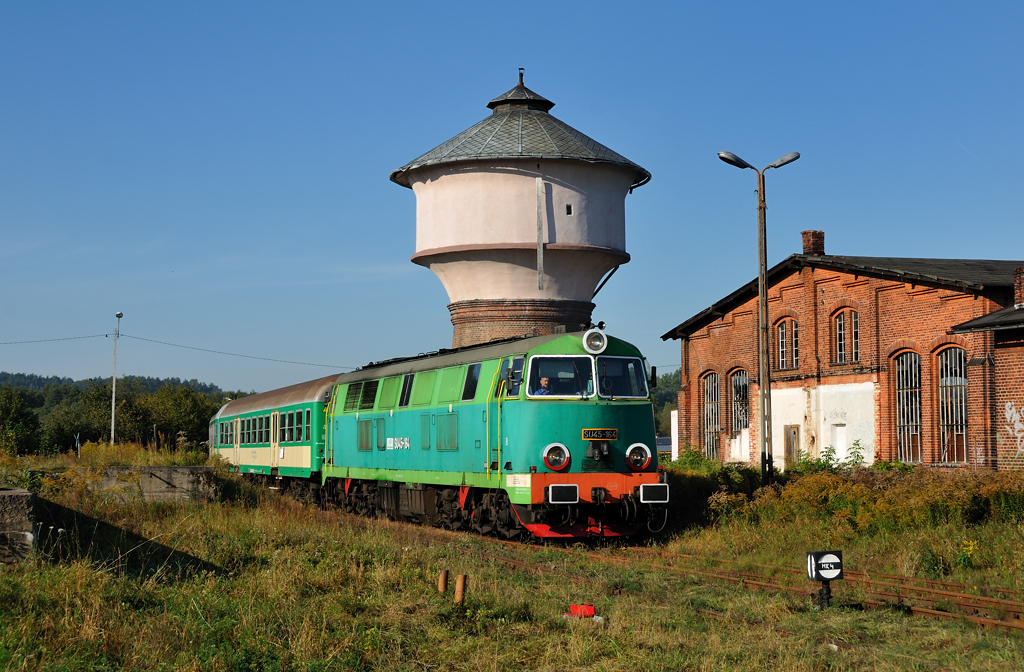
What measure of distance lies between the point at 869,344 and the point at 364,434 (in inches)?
624

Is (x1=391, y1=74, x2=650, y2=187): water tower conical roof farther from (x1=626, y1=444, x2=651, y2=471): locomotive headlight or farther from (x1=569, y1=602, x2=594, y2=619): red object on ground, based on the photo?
(x1=569, y1=602, x2=594, y2=619): red object on ground

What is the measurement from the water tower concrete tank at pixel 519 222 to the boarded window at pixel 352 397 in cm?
643

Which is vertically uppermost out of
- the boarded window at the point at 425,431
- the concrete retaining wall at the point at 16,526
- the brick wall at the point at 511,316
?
the brick wall at the point at 511,316

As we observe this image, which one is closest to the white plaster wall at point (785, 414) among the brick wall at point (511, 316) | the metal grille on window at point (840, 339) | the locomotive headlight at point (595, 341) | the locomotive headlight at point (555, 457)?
the metal grille on window at point (840, 339)

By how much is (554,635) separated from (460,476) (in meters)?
9.29

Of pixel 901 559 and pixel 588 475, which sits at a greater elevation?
pixel 588 475

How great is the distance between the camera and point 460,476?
61.8 ft

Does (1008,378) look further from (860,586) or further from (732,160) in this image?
(860,586)

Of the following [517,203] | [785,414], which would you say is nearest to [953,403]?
[785,414]

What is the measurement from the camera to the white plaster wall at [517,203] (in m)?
29.9

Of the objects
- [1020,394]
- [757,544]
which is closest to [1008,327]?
[1020,394]

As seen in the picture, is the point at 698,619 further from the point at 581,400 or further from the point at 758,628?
the point at 581,400

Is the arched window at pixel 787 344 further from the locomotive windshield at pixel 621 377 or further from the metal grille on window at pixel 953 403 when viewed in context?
the locomotive windshield at pixel 621 377

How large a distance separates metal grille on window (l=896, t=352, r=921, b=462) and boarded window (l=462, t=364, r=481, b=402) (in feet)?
53.0
